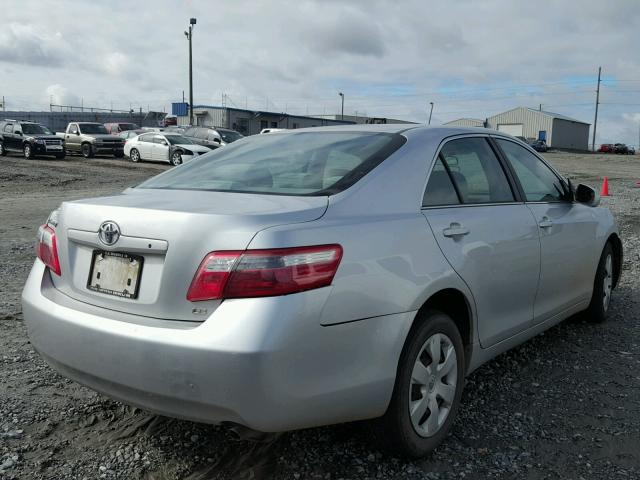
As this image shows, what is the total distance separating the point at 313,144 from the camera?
11.5ft

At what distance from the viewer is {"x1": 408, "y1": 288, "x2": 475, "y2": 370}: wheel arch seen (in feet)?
9.68

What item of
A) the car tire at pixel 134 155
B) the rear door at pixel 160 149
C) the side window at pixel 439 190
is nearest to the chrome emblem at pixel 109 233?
the side window at pixel 439 190

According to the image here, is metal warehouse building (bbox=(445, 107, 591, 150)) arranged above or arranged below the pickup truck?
above

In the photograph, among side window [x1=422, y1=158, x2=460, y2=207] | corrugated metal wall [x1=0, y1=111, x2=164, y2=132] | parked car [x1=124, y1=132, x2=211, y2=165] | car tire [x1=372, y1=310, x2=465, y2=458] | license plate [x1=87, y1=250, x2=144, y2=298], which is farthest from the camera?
corrugated metal wall [x1=0, y1=111, x2=164, y2=132]

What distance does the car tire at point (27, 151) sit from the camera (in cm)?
2630

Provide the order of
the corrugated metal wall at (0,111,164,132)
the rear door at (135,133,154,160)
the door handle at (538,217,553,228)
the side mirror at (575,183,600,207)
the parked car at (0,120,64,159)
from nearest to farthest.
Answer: the door handle at (538,217,553,228) < the side mirror at (575,183,600,207) < the parked car at (0,120,64,159) < the rear door at (135,133,154,160) < the corrugated metal wall at (0,111,164,132)

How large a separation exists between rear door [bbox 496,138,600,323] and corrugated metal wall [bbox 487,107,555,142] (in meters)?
81.3

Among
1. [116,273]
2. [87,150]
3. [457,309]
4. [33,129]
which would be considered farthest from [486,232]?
[87,150]

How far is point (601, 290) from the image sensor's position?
4949mm

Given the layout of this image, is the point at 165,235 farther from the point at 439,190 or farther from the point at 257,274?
Result: the point at 439,190

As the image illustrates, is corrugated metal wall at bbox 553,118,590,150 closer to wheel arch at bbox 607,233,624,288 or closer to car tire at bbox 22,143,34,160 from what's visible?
car tire at bbox 22,143,34,160

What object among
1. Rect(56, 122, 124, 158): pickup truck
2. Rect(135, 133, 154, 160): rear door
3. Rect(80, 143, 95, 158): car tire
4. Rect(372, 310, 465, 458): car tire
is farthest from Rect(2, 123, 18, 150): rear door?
Rect(372, 310, 465, 458): car tire

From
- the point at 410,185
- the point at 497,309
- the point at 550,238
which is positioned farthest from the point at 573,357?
the point at 410,185

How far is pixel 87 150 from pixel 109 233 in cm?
2898
